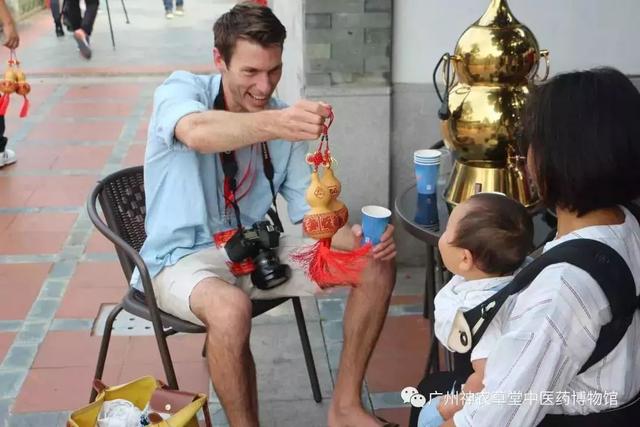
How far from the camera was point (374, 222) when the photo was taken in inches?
88.7

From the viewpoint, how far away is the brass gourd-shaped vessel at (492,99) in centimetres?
221

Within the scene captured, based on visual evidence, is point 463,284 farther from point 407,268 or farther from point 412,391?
point 407,268

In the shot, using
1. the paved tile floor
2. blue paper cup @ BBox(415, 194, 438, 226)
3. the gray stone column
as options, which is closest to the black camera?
blue paper cup @ BBox(415, 194, 438, 226)

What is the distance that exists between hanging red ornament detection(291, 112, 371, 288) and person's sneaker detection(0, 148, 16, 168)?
349 centimetres

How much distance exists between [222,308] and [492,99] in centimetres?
97

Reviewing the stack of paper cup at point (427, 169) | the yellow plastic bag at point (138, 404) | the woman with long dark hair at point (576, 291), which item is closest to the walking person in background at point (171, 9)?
the stack of paper cup at point (427, 169)

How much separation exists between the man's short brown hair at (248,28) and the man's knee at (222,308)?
703 mm

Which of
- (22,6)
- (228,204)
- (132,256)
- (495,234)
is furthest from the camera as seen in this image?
(22,6)

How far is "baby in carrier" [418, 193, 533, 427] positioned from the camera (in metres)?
1.72

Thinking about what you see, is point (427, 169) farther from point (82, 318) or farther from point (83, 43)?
point (83, 43)

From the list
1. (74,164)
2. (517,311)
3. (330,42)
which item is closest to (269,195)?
(330,42)

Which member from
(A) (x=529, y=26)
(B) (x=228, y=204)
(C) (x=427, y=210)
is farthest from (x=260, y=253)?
(A) (x=529, y=26)

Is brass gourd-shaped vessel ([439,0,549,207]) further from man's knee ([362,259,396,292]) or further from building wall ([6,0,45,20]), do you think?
building wall ([6,0,45,20])

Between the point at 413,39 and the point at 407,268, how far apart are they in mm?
1095
